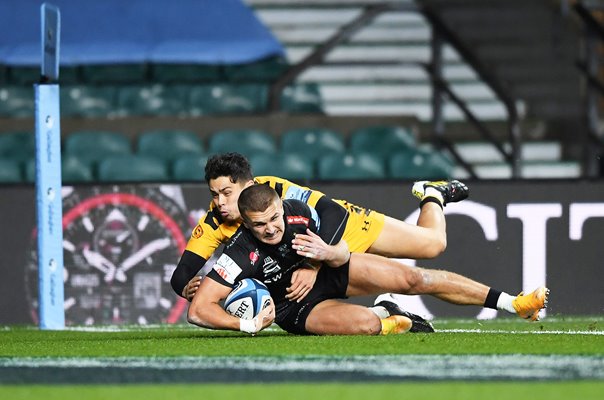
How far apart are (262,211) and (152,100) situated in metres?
6.75

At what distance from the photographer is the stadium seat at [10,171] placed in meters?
13.0

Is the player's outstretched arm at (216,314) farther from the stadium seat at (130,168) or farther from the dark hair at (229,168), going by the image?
the stadium seat at (130,168)

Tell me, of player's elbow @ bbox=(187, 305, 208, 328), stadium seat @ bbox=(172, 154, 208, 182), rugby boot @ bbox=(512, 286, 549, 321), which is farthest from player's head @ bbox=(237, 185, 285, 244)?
stadium seat @ bbox=(172, 154, 208, 182)

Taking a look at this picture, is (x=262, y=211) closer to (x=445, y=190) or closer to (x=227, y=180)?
(x=227, y=180)

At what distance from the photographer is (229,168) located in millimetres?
8391

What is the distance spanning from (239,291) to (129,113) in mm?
6464

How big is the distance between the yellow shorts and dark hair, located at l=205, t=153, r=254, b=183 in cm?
80

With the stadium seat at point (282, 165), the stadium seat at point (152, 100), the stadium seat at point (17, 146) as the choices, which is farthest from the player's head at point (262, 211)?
the stadium seat at point (152, 100)

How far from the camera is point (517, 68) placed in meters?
15.2

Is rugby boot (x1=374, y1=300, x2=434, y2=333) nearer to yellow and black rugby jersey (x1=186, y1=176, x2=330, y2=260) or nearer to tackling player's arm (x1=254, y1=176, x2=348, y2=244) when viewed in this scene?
tackling player's arm (x1=254, y1=176, x2=348, y2=244)

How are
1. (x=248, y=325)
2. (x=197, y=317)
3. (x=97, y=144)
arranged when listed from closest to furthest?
1. (x=248, y=325)
2. (x=197, y=317)
3. (x=97, y=144)

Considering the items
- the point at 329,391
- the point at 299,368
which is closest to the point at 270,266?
the point at 299,368

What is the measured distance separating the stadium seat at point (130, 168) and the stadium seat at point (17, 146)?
2.99ft

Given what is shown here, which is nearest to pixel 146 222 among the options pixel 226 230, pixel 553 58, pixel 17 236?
pixel 17 236
